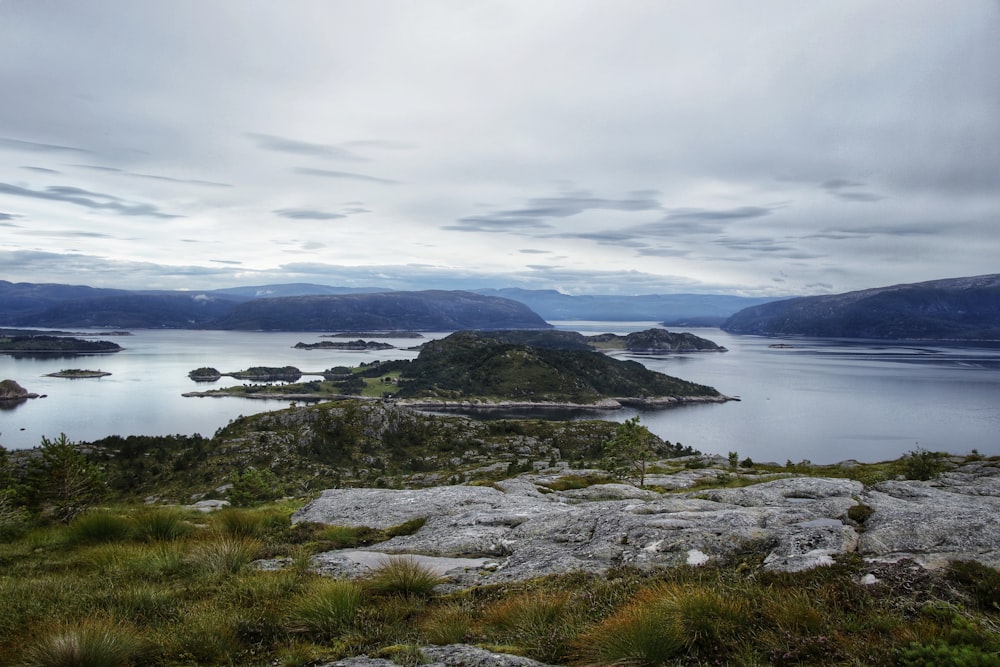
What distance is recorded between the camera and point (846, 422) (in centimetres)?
15062

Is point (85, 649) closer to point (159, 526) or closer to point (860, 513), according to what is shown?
point (159, 526)

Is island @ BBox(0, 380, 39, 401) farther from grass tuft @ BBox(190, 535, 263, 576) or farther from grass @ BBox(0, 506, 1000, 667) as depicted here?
grass @ BBox(0, 506, 1000, 667)

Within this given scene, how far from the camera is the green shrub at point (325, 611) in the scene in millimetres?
7070

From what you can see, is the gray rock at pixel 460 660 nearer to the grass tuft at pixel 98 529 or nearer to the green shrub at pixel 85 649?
the green shrub at pixel 85 649

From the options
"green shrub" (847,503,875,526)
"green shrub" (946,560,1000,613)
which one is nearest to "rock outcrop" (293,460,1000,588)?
"green shrub" (847,503,875,526)

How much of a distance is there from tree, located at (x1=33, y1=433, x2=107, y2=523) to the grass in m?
8.15

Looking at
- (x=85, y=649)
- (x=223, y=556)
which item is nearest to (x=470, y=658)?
(x=85, y=649)

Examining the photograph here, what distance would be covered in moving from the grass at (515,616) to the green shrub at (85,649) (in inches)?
0.8

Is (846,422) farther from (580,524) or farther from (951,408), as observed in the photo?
(580,524)

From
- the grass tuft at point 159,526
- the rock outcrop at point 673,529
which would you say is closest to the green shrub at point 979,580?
the rock outcrop at point 673,529

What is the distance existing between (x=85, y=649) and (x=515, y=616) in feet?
15.5

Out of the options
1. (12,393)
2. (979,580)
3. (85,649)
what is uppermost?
(979,580)

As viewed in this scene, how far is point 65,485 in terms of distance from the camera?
648 inches

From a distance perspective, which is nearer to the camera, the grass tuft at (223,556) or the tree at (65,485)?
the grass tuft at (223,556)
